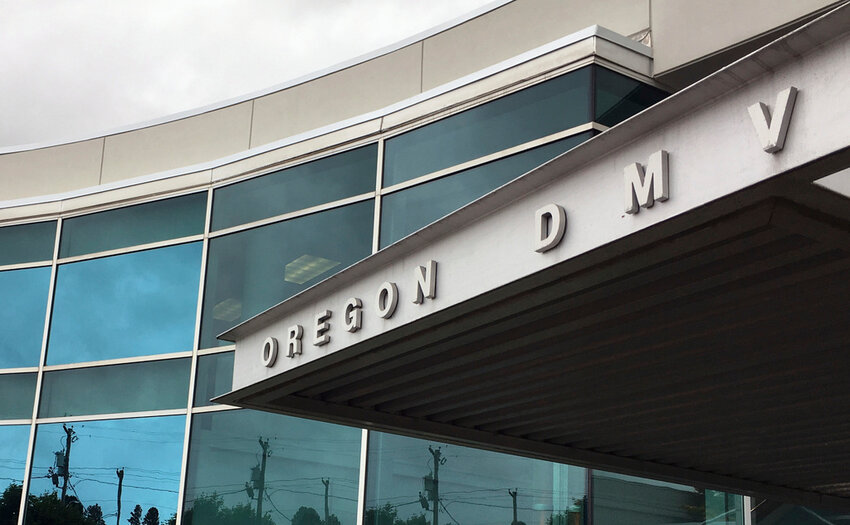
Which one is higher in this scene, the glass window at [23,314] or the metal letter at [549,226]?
the glass window at [23,314]

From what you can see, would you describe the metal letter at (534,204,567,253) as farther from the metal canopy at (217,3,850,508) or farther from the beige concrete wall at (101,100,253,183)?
the beige concrete wall at (101,100,253,183)

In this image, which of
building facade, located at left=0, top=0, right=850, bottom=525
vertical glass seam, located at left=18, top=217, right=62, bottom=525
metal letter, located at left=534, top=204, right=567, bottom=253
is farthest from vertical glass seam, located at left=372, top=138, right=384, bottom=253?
metal letter, located at left=534, top=204, right=567, bottom=253

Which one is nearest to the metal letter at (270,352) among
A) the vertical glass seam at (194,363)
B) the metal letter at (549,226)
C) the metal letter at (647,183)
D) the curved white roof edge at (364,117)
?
the metal letter at (549,226)

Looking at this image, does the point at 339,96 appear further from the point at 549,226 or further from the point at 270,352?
the point at 549,226

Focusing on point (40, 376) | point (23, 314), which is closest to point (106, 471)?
point (40, 376)

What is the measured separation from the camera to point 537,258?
17.2ft

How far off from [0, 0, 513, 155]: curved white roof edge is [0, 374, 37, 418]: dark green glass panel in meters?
3.66

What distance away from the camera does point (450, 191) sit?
1157 centimetres

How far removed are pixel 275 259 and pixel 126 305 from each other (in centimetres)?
273

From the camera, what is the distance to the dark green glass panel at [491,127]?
10664 millimetres

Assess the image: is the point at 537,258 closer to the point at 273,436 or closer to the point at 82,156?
the point at 273,436

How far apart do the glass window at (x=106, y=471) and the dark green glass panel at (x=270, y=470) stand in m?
0.42

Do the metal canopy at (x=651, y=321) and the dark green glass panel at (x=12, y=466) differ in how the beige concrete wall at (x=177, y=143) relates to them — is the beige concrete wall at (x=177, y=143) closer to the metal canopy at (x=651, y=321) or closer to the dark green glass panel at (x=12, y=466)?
the dark green glass panel at (x=12, y=466)

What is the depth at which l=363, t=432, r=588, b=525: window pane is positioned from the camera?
995 cm
